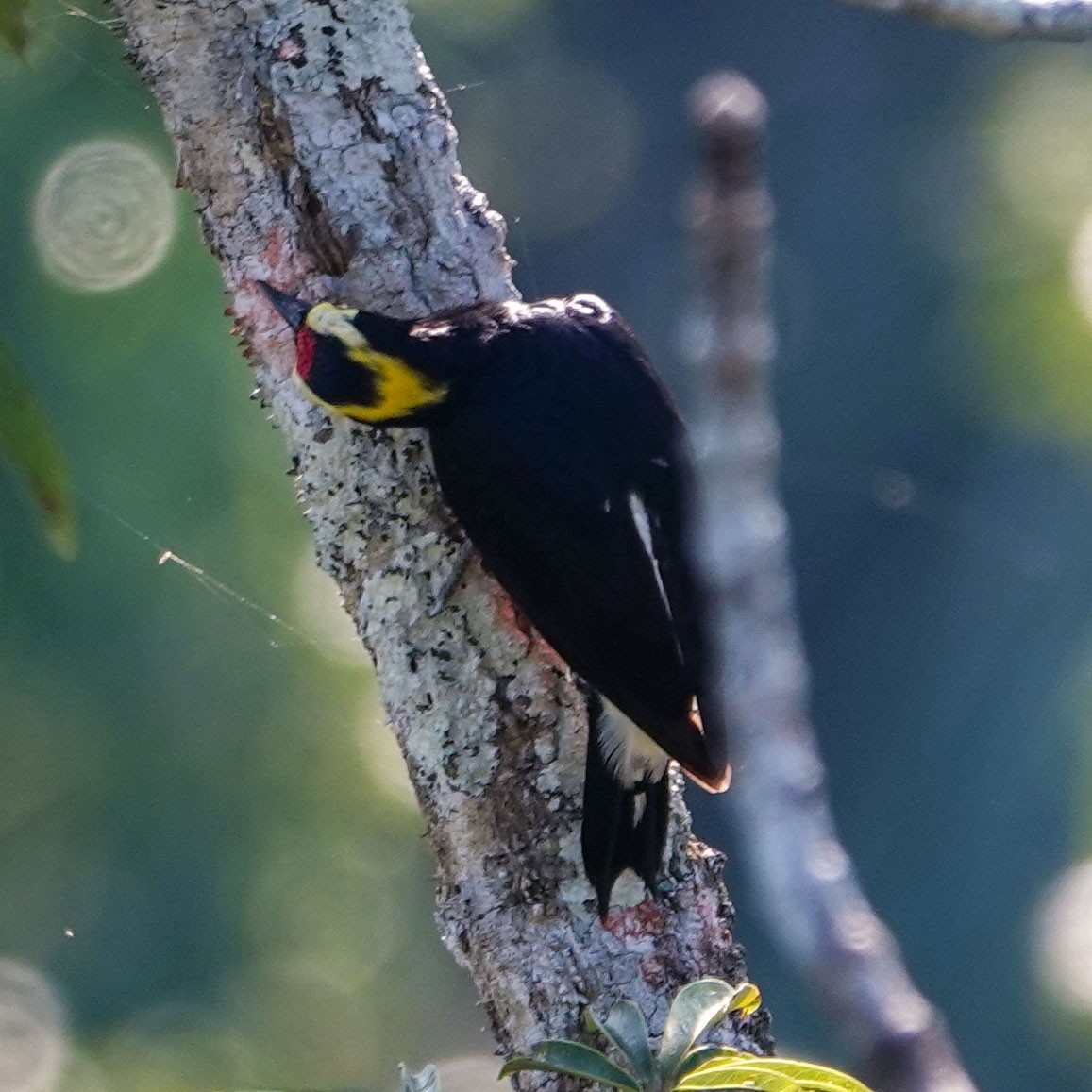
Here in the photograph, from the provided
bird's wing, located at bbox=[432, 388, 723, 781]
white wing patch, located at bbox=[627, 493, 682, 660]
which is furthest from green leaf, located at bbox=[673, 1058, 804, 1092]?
white wing patch, located at bbox=[627, 493, 682, 660]

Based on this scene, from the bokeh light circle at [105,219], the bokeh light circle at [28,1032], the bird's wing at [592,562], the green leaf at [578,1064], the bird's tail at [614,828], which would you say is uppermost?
the bokeh light circle at [105,219]

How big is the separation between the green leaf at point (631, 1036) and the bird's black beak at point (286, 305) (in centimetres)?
85

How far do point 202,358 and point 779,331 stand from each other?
2118 mm

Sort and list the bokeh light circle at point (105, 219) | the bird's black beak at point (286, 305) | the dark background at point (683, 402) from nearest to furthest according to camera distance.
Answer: the bird's black beak at point (286, 305) < the bokeh light circle at point (105, 219) < the dark background at point (683, 402)

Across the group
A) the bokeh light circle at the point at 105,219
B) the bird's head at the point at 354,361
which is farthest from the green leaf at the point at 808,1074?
the bokeh light circle at the point at 105,219

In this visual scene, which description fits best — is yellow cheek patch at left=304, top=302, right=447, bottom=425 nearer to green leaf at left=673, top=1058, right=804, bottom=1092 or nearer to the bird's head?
the bird's head

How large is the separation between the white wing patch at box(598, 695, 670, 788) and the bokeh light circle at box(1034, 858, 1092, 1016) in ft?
12.6

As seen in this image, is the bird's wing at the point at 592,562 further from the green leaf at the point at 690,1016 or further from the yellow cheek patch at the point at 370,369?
the green leaf at the point at 690,1016

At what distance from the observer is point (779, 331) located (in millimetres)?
6539

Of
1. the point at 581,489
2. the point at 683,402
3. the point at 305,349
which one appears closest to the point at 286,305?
the point at 305,349

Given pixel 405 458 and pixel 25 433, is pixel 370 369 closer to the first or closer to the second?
pixel 405 458

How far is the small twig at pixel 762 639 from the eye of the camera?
79 centimetres

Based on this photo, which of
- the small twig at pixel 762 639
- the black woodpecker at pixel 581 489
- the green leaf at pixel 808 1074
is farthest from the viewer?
the black woodpecker at pixel 581 489

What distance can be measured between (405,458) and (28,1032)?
4.44 metres
